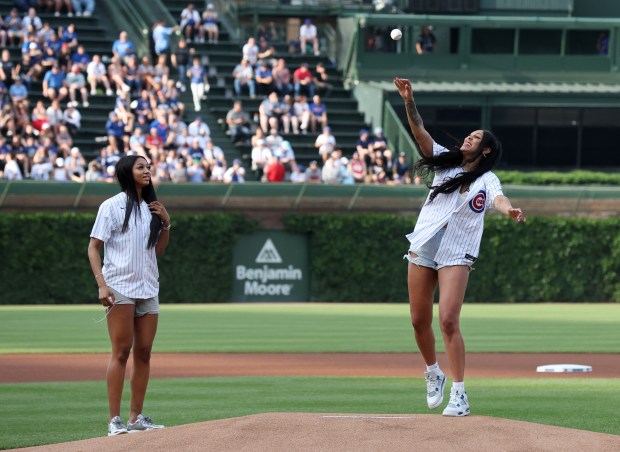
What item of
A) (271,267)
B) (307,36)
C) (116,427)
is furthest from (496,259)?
(116,427)

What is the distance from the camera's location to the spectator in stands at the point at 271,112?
3600cm

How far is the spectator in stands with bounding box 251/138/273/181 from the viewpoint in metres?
34.5

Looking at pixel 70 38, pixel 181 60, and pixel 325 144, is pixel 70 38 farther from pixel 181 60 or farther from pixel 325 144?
pixel 325 144

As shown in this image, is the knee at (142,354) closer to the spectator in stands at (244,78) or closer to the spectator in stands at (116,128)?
the spectator in stands at (116,128)

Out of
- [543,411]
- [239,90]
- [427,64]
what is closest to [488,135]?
[543,411]

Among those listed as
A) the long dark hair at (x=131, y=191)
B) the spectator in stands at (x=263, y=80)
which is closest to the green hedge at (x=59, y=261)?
the spectator in stands at (x=263, y=80)

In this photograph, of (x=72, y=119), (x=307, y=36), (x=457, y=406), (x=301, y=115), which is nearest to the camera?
(x=457, y=406)

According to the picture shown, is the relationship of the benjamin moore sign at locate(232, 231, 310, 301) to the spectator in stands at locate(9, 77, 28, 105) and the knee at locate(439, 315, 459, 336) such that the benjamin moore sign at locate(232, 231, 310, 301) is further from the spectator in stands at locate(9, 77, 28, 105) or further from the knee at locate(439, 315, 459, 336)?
the knee at locate(439, 315, 459, 336)

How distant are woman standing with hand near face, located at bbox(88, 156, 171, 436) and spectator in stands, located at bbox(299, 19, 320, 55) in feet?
103

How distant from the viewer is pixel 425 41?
4225cm

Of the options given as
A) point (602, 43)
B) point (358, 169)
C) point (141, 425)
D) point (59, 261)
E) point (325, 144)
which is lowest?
point (59, 261)

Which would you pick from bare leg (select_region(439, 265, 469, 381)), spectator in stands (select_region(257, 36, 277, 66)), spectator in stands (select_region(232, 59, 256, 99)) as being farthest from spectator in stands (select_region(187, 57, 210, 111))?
bare leg (select_region(439, 265, 469, 381))

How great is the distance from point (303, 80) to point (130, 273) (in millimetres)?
29008

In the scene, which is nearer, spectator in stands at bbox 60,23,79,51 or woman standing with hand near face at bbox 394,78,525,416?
woman standing with hand near face at bbox 394,78,525,416
